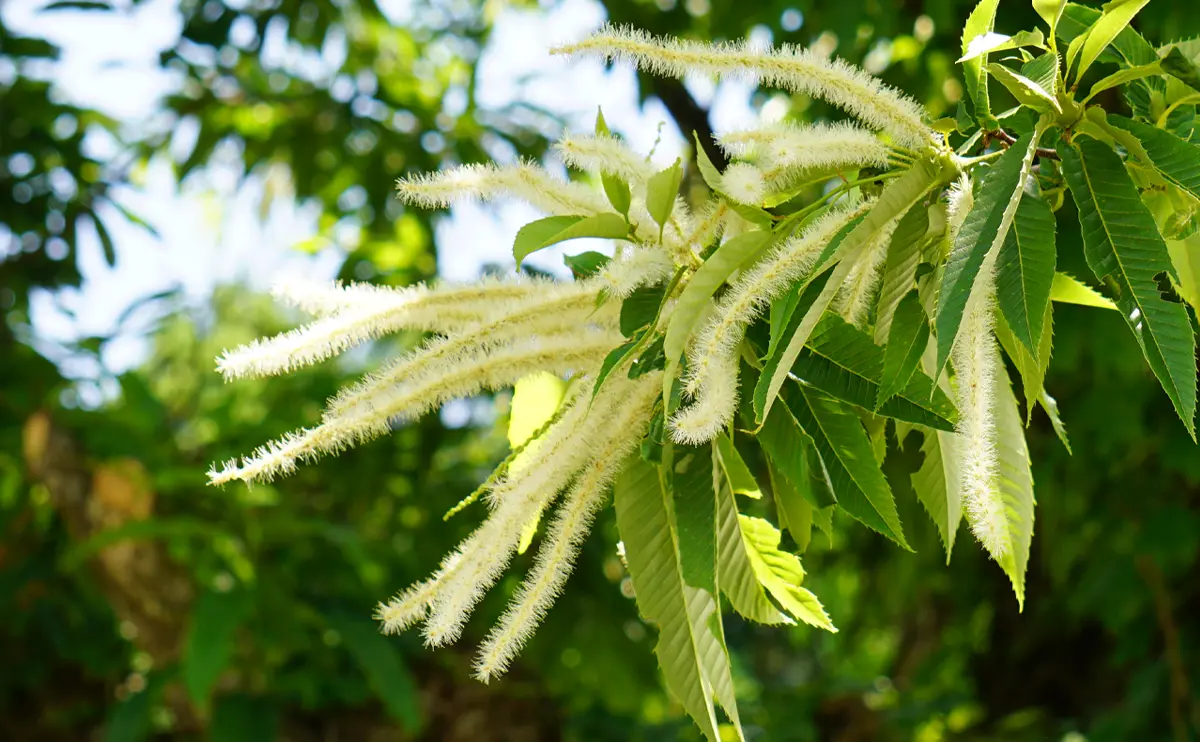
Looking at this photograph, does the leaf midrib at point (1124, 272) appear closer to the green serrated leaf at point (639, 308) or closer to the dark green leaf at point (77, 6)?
the green serrated leaf at point (639, 308)

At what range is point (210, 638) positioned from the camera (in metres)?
2.91

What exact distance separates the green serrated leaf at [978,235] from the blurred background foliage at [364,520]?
77.3 inches

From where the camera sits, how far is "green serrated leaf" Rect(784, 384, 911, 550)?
38.9 inches

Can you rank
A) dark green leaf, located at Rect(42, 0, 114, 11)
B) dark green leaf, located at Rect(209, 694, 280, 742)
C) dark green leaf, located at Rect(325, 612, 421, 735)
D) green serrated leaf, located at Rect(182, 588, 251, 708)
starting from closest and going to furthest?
green serrated leaf, located at Rect(182, 588, 251, 708), dark green leaf, located at Rect(325, 612, 421, 735), dark green leaf, located at Rect(209, 694, 280, 742), dark green leaf, located at Rect(42, 0, 114, 11)

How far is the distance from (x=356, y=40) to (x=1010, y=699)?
14.3ft

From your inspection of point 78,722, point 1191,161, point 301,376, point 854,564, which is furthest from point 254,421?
point 1191,161

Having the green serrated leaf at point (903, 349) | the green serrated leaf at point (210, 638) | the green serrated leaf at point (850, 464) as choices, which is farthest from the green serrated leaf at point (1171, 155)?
the green serrated leaf at point (210, 638)

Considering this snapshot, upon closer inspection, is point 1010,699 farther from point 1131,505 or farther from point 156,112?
point 156,112

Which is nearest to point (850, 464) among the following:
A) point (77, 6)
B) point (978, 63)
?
point (978, 63)

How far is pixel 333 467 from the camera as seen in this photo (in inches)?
164

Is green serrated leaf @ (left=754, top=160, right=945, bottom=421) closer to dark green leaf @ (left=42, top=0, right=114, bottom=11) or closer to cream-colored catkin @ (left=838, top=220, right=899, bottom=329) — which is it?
cream-colored catkin @ (left=838, top=220, right=899, bottom=329)

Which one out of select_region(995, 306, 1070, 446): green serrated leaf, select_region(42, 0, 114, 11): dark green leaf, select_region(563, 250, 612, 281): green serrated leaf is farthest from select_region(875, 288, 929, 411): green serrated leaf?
select_region(42, 0, 114, 11): dark green leaf

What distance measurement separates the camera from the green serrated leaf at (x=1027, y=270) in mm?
870

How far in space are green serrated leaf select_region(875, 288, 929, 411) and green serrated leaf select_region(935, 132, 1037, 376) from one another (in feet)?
0.20
